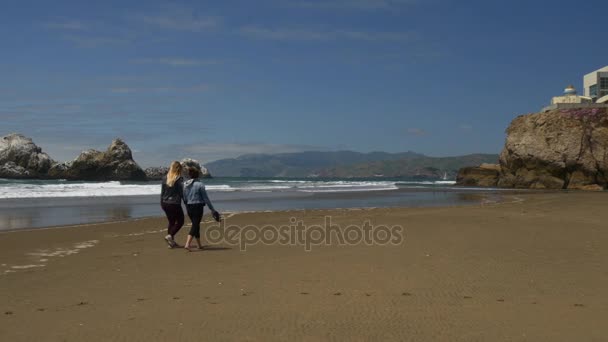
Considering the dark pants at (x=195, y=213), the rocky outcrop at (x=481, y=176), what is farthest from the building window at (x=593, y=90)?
the dark pants at (x=195, y=213)

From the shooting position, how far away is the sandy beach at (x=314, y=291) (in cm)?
429

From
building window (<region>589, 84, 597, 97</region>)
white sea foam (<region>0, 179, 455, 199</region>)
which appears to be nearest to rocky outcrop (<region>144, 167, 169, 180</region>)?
white sea foam (<region>0, 179, 455, 199</region>)

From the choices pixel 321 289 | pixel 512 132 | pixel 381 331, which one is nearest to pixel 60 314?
pixel 321 289

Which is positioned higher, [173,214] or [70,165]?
[70,165]

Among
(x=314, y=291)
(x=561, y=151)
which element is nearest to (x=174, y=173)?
(x=314, y=291)

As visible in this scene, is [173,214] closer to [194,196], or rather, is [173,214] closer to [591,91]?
[194,196]

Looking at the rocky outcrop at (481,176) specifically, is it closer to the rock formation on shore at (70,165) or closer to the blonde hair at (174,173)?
the rock formation on shore at (70,165)

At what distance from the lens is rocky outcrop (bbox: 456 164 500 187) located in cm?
5384

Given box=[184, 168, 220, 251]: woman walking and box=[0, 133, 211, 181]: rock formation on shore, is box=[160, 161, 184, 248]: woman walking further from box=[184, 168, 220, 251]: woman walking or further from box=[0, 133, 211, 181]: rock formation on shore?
box=[0, 133, 211, 181]: rock formation on shore

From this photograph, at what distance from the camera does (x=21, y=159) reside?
8331cm

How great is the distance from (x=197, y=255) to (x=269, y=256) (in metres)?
1.31

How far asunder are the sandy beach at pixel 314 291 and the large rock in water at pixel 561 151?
36274mm

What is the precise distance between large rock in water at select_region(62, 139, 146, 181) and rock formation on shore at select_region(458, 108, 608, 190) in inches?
2353

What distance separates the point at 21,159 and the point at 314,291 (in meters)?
90.7
